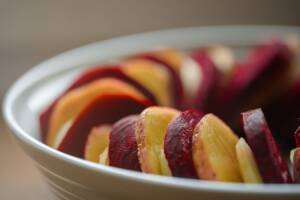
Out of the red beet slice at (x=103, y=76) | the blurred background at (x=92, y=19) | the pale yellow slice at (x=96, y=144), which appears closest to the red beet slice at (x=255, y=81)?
the red beet slice at (x=103, y=76)

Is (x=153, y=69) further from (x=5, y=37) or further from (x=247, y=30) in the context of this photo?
(x=5, y=37)

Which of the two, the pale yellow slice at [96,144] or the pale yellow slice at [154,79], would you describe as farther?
the pale yellow slice at [154,79]

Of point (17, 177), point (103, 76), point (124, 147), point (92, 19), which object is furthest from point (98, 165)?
point (92, 19)

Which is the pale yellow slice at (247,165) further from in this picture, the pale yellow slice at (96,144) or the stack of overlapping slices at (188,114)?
the pale yellow slice at (96,144)

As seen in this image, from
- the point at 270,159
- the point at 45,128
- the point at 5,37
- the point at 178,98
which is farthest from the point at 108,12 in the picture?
the point at 270,159

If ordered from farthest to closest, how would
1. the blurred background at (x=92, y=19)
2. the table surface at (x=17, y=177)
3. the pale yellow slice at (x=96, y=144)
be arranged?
the blurred background at (x=92, y=19)
the table surface at (x=17, y=177)
the pale yellow slice at (x=96, y=144)

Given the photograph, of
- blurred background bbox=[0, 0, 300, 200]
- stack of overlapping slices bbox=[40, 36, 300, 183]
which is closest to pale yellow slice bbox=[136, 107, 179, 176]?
stack of overlapping slices bbox=[40, 36, 300, 183]

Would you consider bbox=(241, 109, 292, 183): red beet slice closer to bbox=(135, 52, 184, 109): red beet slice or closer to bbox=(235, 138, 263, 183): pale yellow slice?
bbox=(235, 138, 263, 183): pale yellow slice
